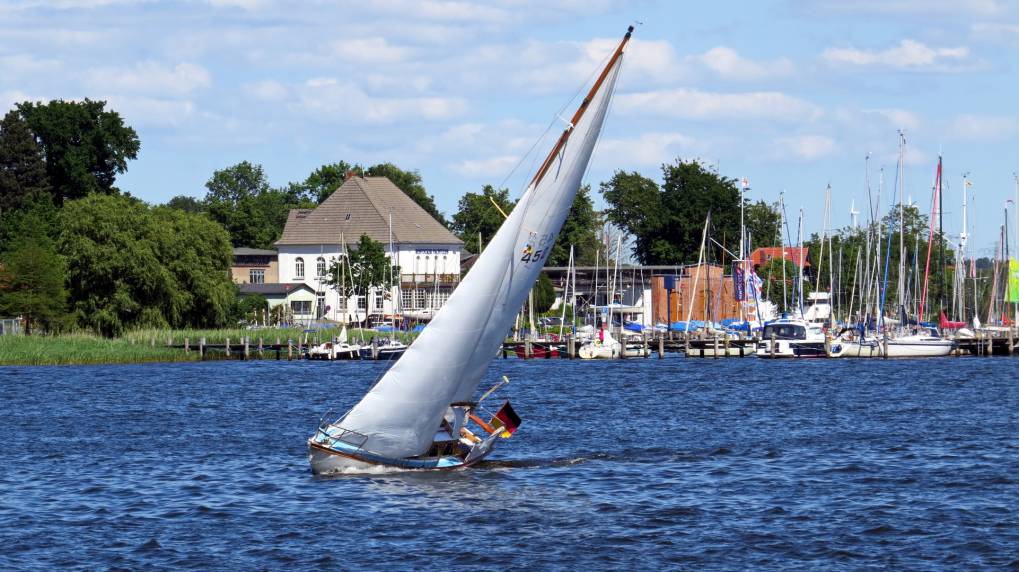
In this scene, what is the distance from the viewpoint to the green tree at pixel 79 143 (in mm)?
134375

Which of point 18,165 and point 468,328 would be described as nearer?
point 468,328

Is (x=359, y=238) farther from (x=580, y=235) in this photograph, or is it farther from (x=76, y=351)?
(x=76, y=351)

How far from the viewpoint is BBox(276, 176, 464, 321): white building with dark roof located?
146 m

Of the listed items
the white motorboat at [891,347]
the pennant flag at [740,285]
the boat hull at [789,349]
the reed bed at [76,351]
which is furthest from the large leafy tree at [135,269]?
the white motorboat at [891,347]

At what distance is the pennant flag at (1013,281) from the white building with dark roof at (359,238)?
185 ft

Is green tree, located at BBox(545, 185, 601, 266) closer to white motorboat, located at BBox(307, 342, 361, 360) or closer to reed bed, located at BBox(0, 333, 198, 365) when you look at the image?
white motorboat, located at BBox(307, 342, 361, 360)

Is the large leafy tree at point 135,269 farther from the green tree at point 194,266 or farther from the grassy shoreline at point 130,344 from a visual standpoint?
the grassy shoreline at point 130,344

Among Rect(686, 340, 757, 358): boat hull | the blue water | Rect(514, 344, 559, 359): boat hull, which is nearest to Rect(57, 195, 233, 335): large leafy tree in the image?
Rect(514, 344, 559, 359): boat hull

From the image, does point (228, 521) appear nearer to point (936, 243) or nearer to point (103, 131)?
point (103, 131)

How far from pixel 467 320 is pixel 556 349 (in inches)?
2764

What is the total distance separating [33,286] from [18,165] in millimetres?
40373

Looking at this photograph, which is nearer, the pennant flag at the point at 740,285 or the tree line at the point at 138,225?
the tree line at the point at 138,225

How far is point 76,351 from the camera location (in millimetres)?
87250

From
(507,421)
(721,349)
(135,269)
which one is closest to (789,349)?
(721,349)
